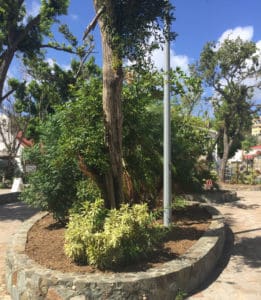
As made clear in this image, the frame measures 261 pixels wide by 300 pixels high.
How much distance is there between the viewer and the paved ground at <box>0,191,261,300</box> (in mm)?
4996

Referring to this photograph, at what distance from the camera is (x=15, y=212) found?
462 inches

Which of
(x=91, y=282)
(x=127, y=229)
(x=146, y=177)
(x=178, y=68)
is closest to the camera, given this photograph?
(x=91, y=282)

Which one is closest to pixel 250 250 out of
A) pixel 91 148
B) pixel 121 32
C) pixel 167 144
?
pixel 167 144

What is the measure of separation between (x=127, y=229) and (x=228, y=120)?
16628 mm

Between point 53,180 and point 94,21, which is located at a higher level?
point 94,21

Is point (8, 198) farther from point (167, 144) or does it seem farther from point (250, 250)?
point (250, 250)

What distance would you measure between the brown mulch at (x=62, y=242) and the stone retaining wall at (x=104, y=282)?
22 centimetres

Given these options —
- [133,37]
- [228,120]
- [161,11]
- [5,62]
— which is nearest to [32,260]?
[133,37]

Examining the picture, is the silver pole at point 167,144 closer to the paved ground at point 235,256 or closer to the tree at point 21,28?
the paved ground at point 235,256

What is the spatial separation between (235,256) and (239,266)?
0.49 metres

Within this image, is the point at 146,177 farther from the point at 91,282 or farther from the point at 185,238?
the point at 91,282

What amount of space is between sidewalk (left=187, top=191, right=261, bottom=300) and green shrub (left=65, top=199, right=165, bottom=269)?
37.2 inches

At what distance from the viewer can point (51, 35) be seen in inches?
630

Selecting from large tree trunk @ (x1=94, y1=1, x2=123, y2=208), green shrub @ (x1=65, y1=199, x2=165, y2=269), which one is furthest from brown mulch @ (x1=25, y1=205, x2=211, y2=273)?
large tree trunk @ (x1=94, y1=1, x2=123, y2=208)
